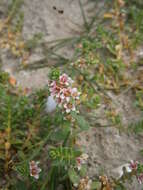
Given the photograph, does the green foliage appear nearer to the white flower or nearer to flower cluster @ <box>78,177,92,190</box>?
the white flower

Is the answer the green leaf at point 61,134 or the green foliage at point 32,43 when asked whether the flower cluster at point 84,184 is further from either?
the green foliage at point 32,43

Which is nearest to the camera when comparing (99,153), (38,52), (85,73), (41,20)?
(99,153)

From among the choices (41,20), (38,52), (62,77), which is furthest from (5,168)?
(41,20)

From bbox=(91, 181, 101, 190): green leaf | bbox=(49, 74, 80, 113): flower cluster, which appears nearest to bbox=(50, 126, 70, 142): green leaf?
bbox=(49, 74, 80, 113): flower cluster

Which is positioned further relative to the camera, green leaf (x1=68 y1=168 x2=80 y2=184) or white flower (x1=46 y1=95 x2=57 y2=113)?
white flower (x1=46 y1=95 x2=57 y2=113)

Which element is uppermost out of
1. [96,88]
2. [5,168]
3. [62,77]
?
[96,88]

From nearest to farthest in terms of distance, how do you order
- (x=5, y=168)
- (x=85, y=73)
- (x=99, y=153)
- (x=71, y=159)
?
(x=71, y=159)
(x=5, y=168)
(x=99, y=153)
(x=85, y=73)

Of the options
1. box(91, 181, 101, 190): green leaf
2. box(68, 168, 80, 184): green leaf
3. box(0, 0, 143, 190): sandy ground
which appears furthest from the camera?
box(0, 0, 143, 190): sandy ground

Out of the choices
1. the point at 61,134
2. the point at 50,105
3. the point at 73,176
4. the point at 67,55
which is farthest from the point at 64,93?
the point at 67,55

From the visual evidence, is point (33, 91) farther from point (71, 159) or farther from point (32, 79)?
point (71, 159)
